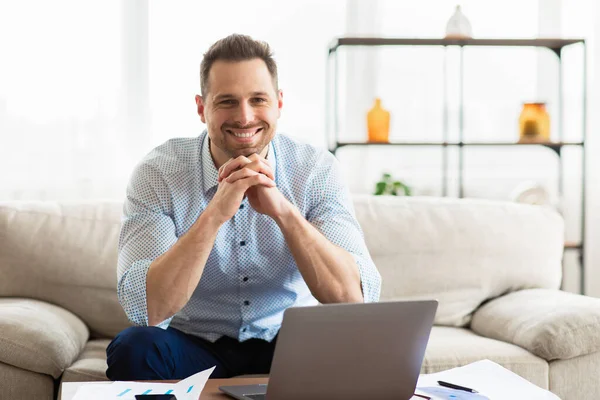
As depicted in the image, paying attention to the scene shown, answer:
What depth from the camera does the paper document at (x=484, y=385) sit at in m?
1.38

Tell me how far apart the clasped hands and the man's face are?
11 cm

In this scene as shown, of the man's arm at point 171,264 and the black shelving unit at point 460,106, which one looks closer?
the man's arm at point 171,264

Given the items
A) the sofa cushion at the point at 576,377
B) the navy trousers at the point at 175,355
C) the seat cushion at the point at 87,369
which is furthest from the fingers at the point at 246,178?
the sofa cushion at the point at 576,377

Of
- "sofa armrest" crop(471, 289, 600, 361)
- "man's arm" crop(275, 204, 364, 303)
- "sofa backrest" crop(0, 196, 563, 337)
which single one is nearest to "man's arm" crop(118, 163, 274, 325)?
"man's arm" crop(275, 204, 364, 303)

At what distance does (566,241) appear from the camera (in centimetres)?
388

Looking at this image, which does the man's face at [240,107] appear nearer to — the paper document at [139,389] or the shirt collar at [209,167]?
the shirt collar at [209,167]

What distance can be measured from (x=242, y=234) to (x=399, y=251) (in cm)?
81

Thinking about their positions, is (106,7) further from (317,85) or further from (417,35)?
(417,35)

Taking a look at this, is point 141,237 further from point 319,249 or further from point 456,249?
point 456,249

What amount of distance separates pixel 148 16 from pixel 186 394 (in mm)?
2758

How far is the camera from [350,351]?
123cm

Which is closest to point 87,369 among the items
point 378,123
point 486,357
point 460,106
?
point 486,357

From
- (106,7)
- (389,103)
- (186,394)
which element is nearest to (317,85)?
(389,103)

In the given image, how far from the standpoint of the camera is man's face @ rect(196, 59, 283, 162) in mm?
1995
